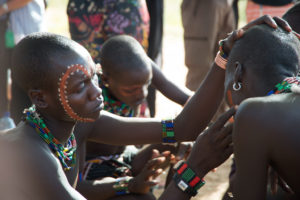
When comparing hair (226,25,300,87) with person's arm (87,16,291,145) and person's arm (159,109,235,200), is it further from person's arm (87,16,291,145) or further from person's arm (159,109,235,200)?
person's arm (87,16,291,145)

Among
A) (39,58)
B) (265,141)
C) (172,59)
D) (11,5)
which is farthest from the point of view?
(172,59)

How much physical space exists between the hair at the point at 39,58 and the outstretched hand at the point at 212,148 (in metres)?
0.84

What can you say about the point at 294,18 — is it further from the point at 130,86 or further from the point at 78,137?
the point at 78,137

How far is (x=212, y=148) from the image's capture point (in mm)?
2418

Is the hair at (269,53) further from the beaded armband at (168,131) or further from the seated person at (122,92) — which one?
the seated person at (122,92)

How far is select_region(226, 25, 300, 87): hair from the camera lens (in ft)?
6.98

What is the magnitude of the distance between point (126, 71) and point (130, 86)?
0.12 metres

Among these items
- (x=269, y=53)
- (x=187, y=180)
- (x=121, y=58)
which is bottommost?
(x=187, y=180)

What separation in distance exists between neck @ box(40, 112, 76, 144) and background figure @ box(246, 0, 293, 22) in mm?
3848

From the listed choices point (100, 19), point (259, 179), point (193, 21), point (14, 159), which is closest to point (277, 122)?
point (259, 179)

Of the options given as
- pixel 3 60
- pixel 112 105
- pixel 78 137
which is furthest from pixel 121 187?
pixel 3 60

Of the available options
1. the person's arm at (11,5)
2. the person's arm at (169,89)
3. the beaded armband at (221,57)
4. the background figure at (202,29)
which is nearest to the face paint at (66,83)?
the beaded armband at (221,57)

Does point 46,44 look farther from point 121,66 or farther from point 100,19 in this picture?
point 100,19

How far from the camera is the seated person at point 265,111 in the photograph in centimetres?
196
